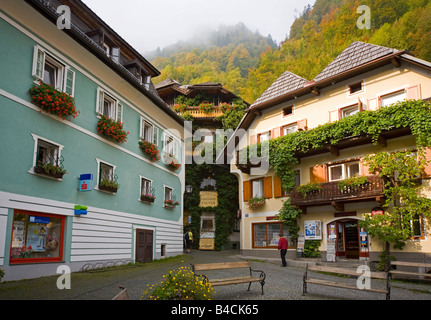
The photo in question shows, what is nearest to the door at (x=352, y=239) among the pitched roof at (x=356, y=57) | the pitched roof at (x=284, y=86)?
the pitched roof at (x=356, y=57)

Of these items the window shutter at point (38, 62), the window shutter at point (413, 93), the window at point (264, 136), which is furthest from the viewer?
the window at point (264, 136)

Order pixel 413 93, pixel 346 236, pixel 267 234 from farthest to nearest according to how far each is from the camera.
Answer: pixel 267 234 < pixel 346 236 < pixel 413 93

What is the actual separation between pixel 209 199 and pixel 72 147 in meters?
18.7

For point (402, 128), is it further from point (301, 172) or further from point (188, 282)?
point (188, 282)

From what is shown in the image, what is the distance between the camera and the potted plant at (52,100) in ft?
39.2

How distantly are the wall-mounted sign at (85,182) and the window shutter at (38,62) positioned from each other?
144 inches

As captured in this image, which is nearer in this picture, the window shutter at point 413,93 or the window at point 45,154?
the window at point 45,154

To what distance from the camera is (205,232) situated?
30.8 metres

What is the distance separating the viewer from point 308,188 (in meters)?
20.8

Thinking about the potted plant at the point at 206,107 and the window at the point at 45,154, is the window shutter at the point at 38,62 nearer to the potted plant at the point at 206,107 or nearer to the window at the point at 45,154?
the window at the point at 45,154

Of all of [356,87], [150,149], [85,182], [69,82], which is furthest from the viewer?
[356,87]

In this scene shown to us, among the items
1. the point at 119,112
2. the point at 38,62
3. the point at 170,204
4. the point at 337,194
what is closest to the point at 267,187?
the point at 337,194

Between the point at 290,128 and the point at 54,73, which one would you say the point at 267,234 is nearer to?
the point at 290,128

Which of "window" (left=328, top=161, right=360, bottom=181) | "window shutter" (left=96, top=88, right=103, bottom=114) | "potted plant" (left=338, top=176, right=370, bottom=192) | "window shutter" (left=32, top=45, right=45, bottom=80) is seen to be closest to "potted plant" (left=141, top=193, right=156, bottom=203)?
"window shutter" (left=96, top=88, right=103, bottom=114)
